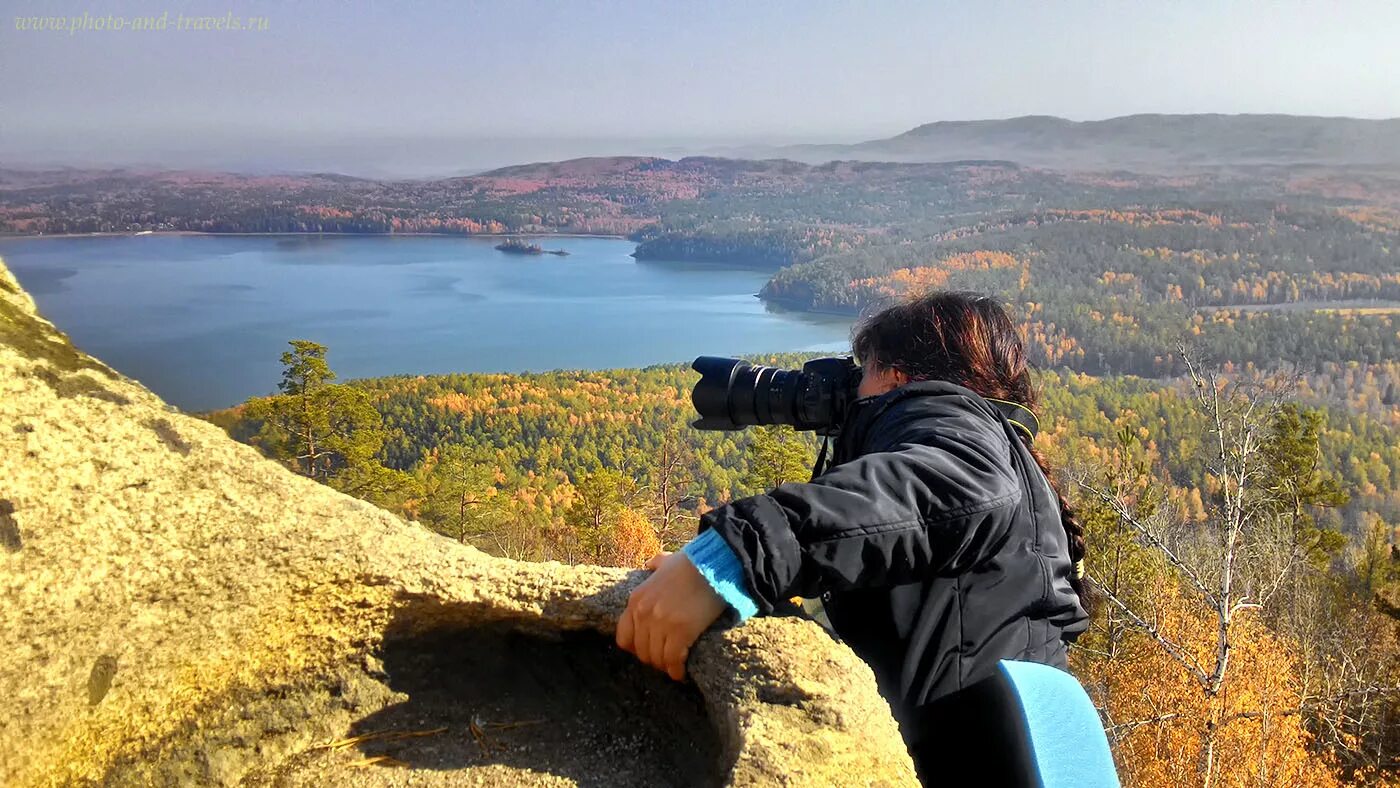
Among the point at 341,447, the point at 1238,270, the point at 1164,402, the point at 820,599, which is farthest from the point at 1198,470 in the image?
the point at 1238,270

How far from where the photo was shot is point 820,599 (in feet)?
5.73

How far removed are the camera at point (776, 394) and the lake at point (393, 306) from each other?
13.3m

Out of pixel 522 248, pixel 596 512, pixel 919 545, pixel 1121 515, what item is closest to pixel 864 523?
pixel 919 545

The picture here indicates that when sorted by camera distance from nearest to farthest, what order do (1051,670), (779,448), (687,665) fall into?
(1051,670)
(687,665)
(779,448)

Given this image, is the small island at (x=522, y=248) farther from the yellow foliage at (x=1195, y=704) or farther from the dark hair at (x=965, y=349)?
the dark hair at (x=965, y=349)

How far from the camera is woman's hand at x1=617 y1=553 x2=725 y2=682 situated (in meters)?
1.34

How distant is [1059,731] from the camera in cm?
140

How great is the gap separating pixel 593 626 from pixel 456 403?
24.7m

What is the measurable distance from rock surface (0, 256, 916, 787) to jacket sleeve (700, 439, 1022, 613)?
0.31m

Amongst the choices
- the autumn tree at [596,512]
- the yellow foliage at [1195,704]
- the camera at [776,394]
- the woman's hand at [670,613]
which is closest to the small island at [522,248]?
the autumn tree at [596,512]

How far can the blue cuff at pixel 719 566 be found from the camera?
127 cm

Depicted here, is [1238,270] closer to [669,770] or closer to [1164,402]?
[1164,402]

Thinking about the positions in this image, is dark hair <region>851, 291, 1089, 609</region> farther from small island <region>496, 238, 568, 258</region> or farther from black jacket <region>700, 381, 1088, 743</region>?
small island <region>496, 238, 568, 258</region>

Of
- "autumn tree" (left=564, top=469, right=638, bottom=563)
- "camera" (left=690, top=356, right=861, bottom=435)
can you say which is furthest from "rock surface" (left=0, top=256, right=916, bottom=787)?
"autumn tree" (left=564, top=469, right=638, bottom=563)
